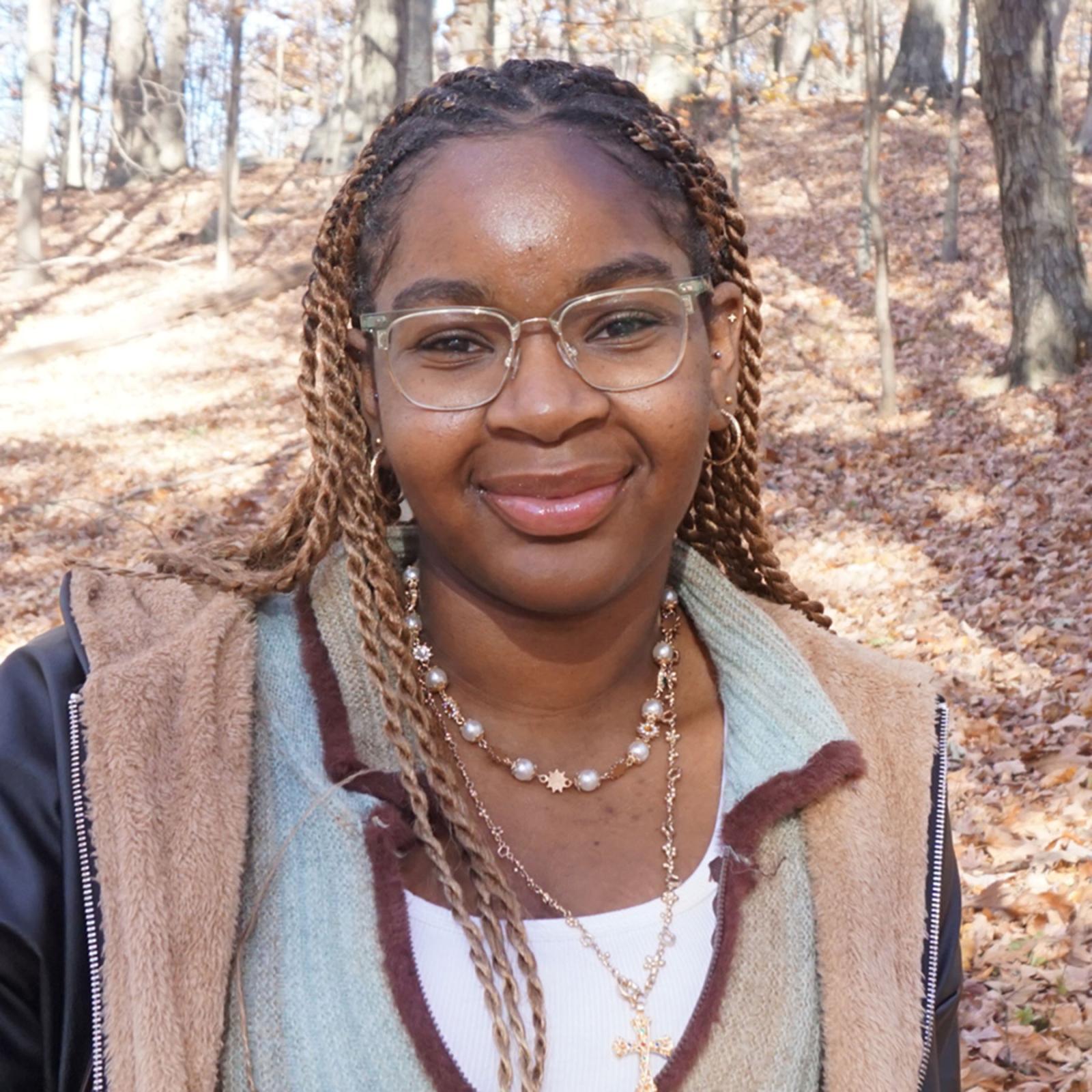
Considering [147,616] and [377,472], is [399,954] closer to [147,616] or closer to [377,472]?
[147,616]

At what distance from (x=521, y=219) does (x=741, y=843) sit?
1.14 m

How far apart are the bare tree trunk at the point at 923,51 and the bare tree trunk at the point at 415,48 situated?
15.4 meters

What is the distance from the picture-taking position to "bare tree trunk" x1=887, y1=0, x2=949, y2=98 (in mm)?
27078

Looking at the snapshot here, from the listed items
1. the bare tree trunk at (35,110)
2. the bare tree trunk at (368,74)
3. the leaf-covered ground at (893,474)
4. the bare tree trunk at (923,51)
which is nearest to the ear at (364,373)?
the leaf-covered ground at (893,474)

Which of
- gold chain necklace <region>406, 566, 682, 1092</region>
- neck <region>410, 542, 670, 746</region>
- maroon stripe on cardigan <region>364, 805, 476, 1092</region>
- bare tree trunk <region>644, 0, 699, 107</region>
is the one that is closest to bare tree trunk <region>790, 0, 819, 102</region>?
bare tree trunk <region>644, 0, 699, 107</region>

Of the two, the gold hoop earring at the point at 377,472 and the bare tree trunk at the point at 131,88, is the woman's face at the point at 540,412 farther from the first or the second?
the bare tree trunk at the point at 131,88

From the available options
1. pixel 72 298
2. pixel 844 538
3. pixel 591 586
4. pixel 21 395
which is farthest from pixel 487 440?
pixel 72 298

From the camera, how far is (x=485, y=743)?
7.70 ft

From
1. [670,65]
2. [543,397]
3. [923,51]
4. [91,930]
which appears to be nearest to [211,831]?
[91,930]

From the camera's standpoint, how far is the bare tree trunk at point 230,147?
17.4 m

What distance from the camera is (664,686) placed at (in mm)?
2525

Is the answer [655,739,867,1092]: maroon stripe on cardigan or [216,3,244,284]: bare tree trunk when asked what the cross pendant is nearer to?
[655,739,867,1092]: maroon stripe on cardigan

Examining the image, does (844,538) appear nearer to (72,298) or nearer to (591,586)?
(591,586)

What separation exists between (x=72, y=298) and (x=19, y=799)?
66.8 feet
